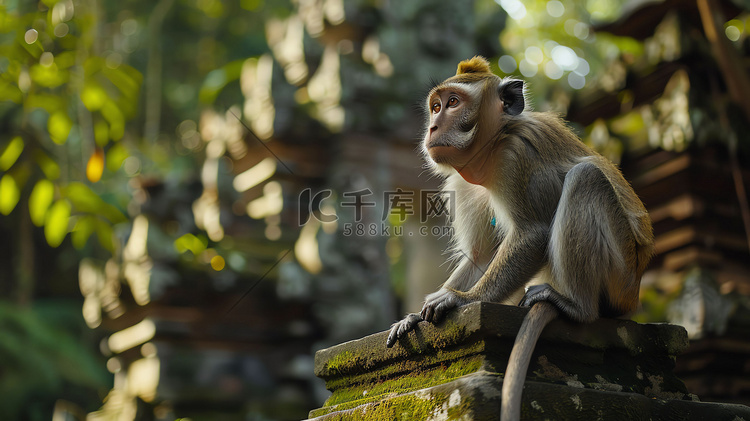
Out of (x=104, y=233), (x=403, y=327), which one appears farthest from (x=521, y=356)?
(x=104, y=233)

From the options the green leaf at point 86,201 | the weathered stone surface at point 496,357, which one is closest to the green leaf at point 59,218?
the green leaf at point 86,201

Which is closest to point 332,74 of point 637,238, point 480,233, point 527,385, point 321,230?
point 321,230

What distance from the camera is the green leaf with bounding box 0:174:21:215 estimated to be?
4012 mm

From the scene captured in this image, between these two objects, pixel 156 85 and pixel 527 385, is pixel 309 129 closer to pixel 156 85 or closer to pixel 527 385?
pixel 156 85

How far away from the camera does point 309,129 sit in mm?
7094

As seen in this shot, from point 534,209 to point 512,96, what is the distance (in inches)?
20.0

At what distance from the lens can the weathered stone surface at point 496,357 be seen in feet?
7.85

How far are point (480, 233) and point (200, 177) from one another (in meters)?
4.83

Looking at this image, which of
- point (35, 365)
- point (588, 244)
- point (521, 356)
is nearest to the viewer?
point (521, 356)

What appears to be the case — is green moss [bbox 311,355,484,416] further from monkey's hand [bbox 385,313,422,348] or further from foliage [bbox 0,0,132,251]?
foliage [bbox 0,0,132,251]

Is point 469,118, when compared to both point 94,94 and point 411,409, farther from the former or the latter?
point 94,94

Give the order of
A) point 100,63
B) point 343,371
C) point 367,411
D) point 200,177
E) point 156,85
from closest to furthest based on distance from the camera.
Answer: point 367,411 → point 343,371 → point 100,63 → point 200,177 → point 156,85

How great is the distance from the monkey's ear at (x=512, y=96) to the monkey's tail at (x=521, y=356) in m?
0.92

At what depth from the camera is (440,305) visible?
8.33 ft
